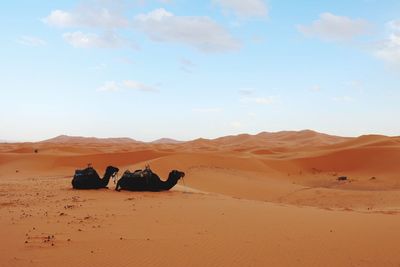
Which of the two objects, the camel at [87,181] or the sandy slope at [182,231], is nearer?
the sandy slope at [182,231]

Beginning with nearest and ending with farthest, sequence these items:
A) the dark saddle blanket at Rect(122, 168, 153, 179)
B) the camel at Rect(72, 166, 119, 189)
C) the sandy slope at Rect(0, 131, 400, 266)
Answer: the sandy slope at Rect(0, 131, 400, 266)
the dark saddle blanket at Rect(122, 168, 153, 179)
the camel at Rect(72, 166, 119, 189)

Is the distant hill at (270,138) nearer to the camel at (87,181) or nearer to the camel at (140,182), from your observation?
the camel at (87,181)

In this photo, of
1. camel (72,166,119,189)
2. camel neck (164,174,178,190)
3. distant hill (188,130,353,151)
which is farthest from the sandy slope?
distant hill (188,130,353,151)

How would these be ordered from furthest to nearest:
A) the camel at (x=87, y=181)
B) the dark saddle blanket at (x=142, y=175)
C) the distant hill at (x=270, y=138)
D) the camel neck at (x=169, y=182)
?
the distant hill at (x=270, y=138)
the camel at (x=87, y=181)
the camel neck at (x=169, y=182)
the dark saddle blanket at (x=142, y=175)

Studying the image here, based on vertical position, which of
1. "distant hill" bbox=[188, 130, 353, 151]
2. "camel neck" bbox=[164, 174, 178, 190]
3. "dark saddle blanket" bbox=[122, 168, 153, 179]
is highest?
"distant hill" bbox=[188, 130, 353, 151]

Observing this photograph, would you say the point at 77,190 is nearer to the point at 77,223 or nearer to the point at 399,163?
the point at 77,223

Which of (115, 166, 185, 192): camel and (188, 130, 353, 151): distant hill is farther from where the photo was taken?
(188, 130, 353, 151): distant hill

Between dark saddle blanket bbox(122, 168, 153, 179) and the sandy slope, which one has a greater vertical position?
dark saddle blanket bbox(122, 168, 153, 179)

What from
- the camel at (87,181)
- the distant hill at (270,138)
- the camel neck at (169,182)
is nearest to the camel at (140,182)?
the camel neck at (169,182)

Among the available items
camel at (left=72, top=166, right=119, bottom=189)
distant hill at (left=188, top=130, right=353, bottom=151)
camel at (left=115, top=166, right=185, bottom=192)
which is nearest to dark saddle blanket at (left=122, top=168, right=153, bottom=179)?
camel at (left=115, top=166, right=185, bottom=192)

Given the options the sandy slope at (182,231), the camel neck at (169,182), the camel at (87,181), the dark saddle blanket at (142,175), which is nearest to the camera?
the sandy slope at (182,231)

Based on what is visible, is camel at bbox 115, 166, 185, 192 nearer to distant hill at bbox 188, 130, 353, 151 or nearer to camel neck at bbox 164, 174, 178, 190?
camel neck at bbox 164, 174, 178, 190

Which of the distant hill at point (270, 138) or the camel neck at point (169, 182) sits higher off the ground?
the distant hill at point (270, 138)

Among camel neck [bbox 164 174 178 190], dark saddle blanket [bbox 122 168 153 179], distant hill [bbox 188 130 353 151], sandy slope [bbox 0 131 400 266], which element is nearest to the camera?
sandy slope [bbox 0 131 400 266]
